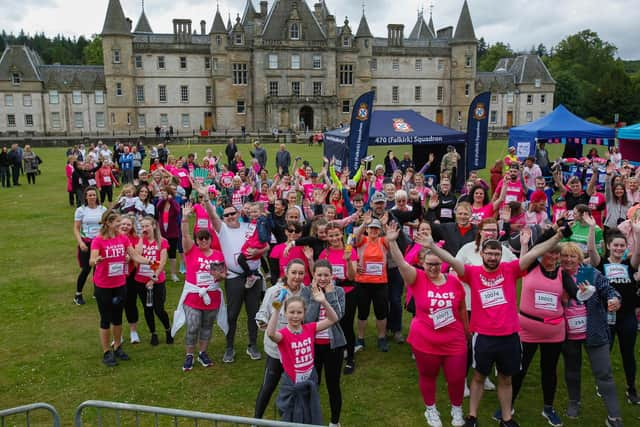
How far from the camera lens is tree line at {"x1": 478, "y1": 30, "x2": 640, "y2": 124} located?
218 ft

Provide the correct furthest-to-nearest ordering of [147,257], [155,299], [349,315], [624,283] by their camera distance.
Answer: [155,299] → [147,257] → [349,315] → [624,283]

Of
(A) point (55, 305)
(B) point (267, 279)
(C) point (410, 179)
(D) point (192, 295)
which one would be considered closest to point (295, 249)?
A: (D) point (192, 295)

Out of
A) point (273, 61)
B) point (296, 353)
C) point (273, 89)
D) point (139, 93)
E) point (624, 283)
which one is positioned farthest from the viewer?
point (273, 89)

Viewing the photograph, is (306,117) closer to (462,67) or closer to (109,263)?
(462,67)

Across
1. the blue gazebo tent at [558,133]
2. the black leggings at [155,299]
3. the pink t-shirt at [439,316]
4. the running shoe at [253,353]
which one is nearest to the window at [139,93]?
the blue gazebo tent at [558,133]

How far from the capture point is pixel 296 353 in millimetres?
4566

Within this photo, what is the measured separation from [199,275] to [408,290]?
2.48m

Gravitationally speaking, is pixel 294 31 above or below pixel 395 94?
above

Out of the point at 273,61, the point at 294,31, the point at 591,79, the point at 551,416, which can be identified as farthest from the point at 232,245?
the point at 591,79

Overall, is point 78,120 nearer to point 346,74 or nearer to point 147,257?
point 346,74

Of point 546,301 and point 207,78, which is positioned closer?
point 546,301

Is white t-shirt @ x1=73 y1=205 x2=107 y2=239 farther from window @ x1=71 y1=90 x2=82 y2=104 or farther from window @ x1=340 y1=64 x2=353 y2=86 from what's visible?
window @ x1=71 y1=90 x2=82 y2=104

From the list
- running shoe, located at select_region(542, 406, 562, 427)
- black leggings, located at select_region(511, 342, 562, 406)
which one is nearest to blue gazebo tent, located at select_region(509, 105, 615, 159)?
black leggings, located at select_region(511, 342, 562, 406)

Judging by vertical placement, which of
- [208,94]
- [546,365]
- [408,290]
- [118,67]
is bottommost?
[546,365]
